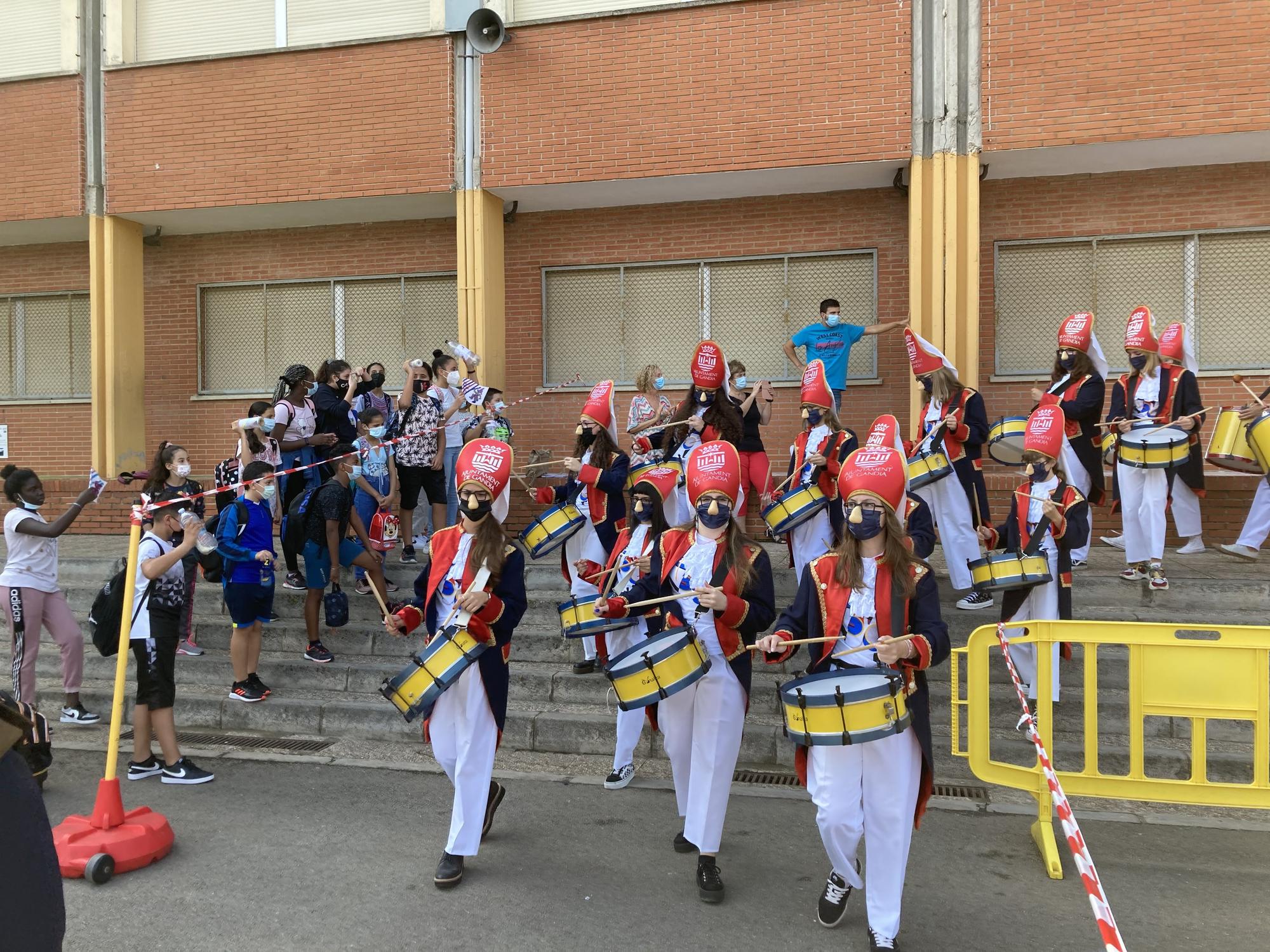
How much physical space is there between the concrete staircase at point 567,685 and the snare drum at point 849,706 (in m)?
2.83

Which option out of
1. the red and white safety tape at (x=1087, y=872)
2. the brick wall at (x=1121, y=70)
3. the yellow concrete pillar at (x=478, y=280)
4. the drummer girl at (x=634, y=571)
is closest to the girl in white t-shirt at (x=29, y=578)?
the drummer girl at (x=634, y=571)

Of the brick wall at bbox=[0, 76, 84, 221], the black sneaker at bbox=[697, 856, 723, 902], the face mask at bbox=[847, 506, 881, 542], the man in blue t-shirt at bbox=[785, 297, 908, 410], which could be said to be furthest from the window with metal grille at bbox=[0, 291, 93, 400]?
the face mask at bbox=[847, 506, 881, 542]

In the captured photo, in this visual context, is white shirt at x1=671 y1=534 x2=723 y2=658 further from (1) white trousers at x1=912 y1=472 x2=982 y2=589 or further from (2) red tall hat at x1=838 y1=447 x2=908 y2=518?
(1) white trousers at x1=912 y1=472 x2=982 y2=589

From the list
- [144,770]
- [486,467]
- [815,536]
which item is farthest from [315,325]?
[486,467]

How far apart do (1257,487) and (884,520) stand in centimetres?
725

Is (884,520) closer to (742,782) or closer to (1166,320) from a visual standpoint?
(742,782)

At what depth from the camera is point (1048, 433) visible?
6.88 metres

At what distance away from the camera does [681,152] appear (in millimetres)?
11250

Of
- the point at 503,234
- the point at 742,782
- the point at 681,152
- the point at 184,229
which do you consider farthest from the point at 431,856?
the point at 184,229

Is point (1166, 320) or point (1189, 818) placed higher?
point (1166, 320)

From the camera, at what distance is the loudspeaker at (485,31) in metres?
11.4

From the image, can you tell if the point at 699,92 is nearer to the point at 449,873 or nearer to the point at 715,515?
the point at 715,515

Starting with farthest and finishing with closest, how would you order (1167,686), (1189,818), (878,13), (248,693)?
1. (878,13)
2. (248,693)
3. (1189,818)
4. (1167,686)

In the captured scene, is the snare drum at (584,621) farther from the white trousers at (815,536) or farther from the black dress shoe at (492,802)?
the white trousers at (815,536)
